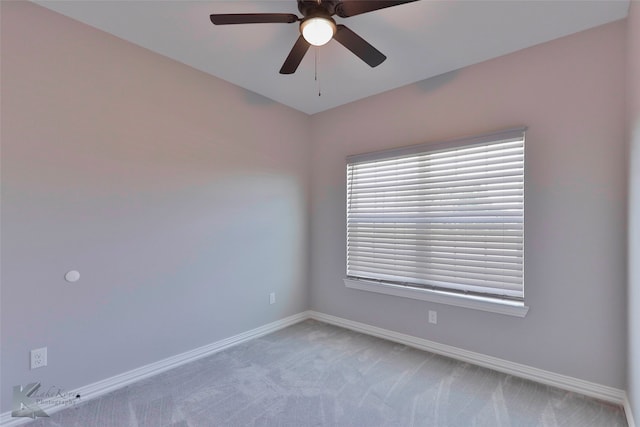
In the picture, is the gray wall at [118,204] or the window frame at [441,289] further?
the window frame at [441,289]

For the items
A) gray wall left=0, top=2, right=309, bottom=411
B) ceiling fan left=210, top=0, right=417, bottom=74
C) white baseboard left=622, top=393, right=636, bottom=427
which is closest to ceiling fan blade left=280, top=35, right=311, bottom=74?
ceiling fan left=210, top=0, right=417, bottom=74

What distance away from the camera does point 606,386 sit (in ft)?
6.80

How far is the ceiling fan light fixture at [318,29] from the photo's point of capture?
167cm

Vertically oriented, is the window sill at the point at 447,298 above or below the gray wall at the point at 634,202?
below

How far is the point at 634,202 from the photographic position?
1.76 meters

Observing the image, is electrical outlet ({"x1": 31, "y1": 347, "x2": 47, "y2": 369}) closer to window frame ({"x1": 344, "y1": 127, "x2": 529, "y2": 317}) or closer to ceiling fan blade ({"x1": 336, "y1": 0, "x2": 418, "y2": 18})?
window frame ({"x1": 344, "y1": 127, "x2": 529, "y2": 317})

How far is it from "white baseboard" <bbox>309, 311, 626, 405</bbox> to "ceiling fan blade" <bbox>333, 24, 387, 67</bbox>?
8.27 ft

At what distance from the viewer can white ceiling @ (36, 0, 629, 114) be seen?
196cm

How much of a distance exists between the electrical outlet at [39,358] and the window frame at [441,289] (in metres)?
2.61

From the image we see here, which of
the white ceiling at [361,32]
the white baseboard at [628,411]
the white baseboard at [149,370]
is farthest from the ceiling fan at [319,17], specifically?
the white baseboard at [628,411]

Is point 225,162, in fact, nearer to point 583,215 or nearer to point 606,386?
point 583,215

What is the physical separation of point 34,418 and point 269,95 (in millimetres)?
3222

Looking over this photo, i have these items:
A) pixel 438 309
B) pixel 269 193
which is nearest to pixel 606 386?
pixel 438 309

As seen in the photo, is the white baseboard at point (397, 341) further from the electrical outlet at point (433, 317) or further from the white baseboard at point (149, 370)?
the electrical outlet at point (433, 317)
